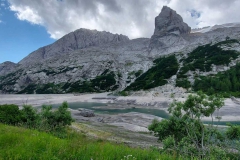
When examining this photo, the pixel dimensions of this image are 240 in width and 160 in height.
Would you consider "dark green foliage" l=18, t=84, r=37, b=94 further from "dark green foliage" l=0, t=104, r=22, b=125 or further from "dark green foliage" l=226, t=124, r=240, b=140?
"dark green foliage" l=226, t=124, r=240, b=140

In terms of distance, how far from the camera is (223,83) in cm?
8325

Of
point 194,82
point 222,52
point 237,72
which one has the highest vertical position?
point 222,52

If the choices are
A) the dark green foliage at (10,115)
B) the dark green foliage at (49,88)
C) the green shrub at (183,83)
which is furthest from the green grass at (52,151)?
the dark green foliage at (49,88)

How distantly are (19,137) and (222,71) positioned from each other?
120134 mm

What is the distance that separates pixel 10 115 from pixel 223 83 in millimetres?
91121

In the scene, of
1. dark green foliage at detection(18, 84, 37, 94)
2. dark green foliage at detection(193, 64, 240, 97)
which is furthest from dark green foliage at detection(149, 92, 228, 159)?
dark green foliage at detection(18, 84, 37, 94)

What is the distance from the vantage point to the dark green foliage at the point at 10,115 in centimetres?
2030

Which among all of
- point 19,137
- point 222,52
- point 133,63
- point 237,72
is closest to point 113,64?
point 133,63

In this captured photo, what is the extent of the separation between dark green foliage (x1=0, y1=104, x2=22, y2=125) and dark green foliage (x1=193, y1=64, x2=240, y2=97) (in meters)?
75.1

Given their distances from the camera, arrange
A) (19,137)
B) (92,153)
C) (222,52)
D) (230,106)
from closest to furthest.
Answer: (92,153), (19,137), (230,106), (222,52)

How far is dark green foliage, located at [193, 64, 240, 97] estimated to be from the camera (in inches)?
3134

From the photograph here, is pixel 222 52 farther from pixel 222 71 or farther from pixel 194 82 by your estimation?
→ pixel 194 82

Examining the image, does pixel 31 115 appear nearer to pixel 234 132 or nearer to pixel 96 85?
pixel 234 132

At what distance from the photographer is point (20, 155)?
5.25m
